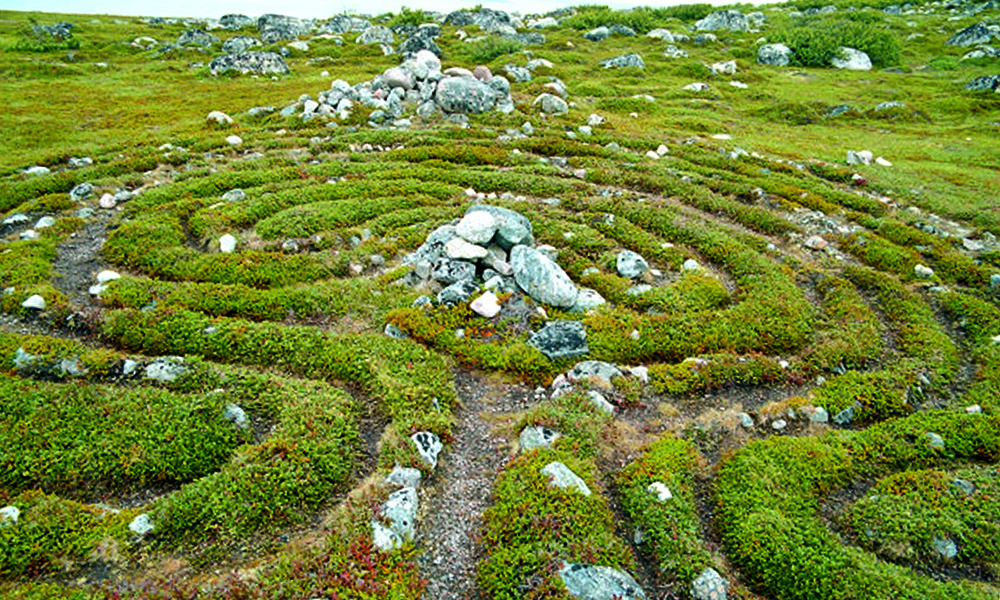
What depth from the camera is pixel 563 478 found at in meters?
11.0

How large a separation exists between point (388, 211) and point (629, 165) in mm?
13681

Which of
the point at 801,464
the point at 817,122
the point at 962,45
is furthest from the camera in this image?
the point at 962,45

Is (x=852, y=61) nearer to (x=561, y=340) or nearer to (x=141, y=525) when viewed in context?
(x=561, y=340)

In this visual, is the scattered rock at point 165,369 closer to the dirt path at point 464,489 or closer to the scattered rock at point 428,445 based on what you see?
the scattered rock at point 428,445

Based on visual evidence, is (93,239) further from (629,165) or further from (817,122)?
(817,122)

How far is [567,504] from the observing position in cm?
1046

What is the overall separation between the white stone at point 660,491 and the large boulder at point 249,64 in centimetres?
5829

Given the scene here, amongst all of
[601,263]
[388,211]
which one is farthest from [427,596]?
[388,211]

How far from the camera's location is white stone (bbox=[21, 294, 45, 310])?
639 inches

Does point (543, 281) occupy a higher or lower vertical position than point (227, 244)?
higher

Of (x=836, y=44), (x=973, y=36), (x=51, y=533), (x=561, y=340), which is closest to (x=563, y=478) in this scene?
(x=561, y=340)

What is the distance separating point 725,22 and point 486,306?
93053 mm

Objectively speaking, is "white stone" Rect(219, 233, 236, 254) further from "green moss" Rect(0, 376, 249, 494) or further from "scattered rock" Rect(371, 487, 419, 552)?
"scattered rock" Rect(371, 487, 419, 552)

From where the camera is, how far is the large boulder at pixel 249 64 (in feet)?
185
